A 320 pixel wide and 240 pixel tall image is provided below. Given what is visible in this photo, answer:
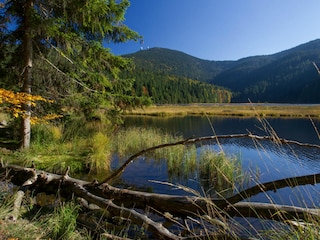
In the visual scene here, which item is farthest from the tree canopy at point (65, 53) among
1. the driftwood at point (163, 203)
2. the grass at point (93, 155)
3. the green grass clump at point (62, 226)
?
the green grass clump at point (62, 226)

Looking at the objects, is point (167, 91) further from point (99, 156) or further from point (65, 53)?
point (99, 156)

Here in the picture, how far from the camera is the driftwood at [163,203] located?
2.62 meters

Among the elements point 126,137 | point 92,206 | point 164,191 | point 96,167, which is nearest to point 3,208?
point 92,206

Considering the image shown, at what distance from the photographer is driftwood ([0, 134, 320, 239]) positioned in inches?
103

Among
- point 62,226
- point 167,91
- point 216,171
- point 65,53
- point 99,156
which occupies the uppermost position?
point 167,91

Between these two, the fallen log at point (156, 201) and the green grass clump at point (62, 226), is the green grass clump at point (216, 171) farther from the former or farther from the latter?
the green grass clump at point (62, 226)

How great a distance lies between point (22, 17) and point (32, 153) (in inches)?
178

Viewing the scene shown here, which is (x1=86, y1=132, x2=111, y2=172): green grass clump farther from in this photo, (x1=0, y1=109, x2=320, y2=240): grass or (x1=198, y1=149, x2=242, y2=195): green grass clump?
(x1=198, y1=149, x2=242, y2=195): green grass clump

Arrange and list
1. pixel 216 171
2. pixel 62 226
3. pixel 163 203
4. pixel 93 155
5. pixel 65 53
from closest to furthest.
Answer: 1. pixel 62 226
2. pixel 163 203
3. pixel 216 171
4. pixel 93 155
5. pixel 65 53

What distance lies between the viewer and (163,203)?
12.1ft

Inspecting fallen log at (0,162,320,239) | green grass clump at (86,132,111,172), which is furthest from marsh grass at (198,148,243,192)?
fallen log at (0,162,320,239)

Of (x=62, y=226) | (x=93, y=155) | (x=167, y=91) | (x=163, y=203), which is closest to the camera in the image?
(x=62, y=226)

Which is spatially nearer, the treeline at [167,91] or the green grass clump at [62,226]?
the green grass clump at [62,226]

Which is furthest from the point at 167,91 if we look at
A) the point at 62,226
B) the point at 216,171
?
the point at 62,226
